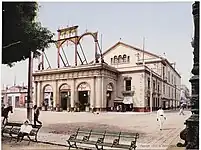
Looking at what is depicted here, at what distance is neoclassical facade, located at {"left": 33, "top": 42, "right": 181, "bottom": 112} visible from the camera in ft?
7.99

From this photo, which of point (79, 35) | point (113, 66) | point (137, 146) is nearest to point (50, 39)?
point (79, 35)

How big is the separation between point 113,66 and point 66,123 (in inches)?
22.4

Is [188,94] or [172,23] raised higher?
[172,23]

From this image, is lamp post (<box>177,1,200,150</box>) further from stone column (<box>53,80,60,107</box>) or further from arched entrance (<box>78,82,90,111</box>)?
stone column (<box>53,80,60,107</box>)

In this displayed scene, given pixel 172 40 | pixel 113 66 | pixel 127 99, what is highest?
pixel 172 40

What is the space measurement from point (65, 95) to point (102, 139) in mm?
445

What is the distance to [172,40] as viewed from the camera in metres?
2.39

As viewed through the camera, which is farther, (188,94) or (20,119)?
(20,119)

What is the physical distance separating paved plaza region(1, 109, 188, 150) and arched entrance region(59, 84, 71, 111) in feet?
0.18

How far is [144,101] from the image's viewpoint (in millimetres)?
2449

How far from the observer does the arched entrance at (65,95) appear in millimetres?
2537

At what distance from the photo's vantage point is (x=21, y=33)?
8.59 ft

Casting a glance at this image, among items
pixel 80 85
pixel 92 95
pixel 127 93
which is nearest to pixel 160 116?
pixel 127 93

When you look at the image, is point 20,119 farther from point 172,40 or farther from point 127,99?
point 172,40
